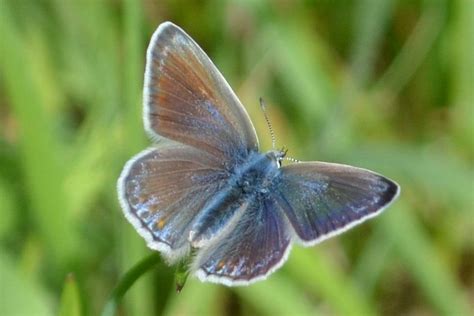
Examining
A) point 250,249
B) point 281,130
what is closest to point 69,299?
point 250,249

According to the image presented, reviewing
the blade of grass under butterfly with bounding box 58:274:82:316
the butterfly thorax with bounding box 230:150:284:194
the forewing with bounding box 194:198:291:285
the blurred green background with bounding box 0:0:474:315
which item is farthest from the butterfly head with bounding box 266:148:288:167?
the blade of grass under butterfly with bounding box 58:274:82:316

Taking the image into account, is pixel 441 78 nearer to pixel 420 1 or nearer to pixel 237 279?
pixel 420 1

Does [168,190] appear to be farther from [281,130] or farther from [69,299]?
[281,130]

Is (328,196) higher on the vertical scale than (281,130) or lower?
higher

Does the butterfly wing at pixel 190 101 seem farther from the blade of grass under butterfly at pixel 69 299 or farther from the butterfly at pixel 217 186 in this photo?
the blade of grass under butterfly at pixel 69 299

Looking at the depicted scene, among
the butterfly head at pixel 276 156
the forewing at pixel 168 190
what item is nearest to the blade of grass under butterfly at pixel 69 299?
the forewing at pixel 168 190

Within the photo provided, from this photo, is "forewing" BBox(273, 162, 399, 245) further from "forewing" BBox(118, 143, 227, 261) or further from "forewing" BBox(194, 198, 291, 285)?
"forewing" BBox(118, 143, 227, 261)

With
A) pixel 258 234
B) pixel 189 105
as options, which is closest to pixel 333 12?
pixel 189 105
